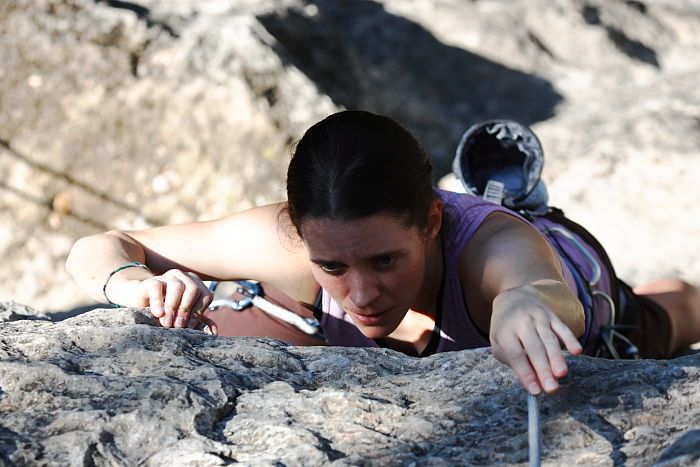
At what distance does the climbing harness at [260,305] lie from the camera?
7.63ft

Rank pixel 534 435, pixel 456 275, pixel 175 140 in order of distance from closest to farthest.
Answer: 1. pixel 534 435
2. pixel 456 275
3. pixel 175 140

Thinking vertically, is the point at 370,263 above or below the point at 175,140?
above

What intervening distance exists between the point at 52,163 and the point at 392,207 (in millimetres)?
2585

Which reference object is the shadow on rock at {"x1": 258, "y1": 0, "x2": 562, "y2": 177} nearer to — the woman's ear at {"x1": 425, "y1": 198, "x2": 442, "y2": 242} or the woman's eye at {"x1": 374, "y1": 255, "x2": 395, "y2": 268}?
the woman's ear at {"x1": 425, "y1": 198, "x2": 442, "y2": 242}

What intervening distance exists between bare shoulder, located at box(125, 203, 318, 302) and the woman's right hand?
43 centimetres

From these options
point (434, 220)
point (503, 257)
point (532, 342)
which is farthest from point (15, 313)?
point (532, 342)

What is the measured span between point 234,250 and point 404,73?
10.3 feet

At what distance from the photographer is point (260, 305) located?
2398 mm

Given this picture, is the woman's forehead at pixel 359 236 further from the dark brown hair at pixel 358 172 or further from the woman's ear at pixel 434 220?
the woman's ear at pixel 434 220

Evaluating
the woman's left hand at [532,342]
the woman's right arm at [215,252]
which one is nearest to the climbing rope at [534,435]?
the woman's left hand at [532,342]

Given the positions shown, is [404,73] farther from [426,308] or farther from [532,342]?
[532,342]

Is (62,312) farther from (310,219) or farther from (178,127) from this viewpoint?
(310,219)

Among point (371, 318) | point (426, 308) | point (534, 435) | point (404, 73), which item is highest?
point (534, 435)

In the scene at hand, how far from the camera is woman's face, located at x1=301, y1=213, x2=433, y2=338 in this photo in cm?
174
